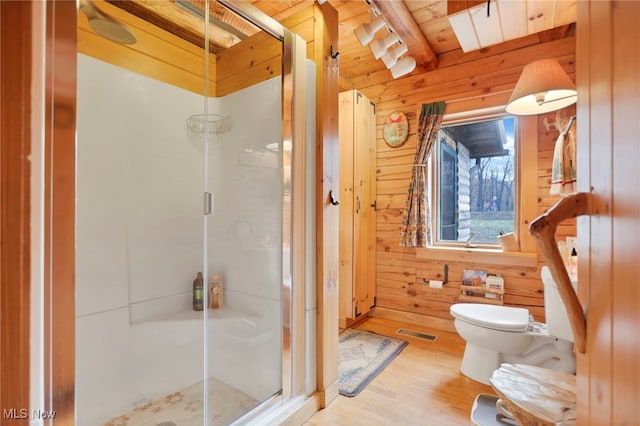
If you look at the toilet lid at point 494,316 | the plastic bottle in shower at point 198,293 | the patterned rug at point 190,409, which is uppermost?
the plastic bottle in shower at point 198,293

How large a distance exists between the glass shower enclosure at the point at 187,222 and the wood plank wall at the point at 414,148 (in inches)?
62.1

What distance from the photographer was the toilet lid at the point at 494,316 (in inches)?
74.8

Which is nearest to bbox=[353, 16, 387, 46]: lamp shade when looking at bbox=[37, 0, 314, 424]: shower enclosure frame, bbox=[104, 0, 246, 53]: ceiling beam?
bbox=[104, 0, 246, 53]: ceiling beam

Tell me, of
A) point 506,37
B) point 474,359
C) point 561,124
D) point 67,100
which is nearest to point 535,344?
point 474,359

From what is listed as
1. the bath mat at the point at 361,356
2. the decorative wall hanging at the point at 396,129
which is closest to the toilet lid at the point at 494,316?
the bath mat at the point at 361,356

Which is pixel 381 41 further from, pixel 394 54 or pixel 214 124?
pixel 214 124

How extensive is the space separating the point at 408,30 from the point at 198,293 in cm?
258

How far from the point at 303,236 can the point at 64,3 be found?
1.29 meters

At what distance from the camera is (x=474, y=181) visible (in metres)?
2.84

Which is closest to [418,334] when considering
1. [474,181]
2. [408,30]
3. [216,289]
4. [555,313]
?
[555,313]

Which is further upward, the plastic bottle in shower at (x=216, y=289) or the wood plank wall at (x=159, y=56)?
the wood plank wall at (x=159, y=56)

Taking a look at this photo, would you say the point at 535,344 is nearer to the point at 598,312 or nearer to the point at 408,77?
the point at 598,312

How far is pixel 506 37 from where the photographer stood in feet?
6.81

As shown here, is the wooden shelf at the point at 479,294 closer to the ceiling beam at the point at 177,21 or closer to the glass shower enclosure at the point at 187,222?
the glass shower enclosure at the point at 187,222
